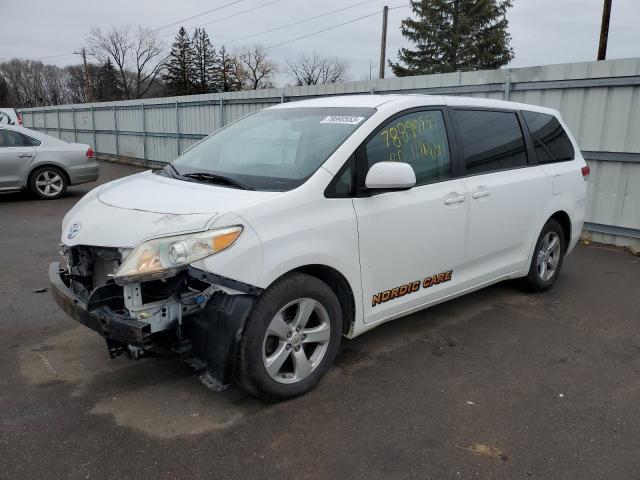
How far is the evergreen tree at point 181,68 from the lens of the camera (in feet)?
205

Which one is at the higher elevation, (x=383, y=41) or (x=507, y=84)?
(x=383, y=41)

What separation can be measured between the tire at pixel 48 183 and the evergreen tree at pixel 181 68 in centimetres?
5415

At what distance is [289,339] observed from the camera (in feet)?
9.92

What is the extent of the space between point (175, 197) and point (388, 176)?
126 cm

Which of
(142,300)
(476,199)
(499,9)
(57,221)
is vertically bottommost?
(57,221)

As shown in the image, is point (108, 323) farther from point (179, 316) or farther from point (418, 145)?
point (418, 145)

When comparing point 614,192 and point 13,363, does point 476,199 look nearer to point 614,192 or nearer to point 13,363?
point 13,363

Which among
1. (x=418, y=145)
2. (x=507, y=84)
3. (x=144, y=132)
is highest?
(x=507, y=84)

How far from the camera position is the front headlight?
104 inches

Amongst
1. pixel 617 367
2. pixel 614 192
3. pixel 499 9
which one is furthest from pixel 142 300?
pixel 499 9

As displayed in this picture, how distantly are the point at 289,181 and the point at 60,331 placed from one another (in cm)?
237

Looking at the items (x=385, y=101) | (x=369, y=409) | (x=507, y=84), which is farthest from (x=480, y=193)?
(x=507, y=84)

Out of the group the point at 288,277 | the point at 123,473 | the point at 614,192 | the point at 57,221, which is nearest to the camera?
the point at 123,473

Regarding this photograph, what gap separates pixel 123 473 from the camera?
2494 mm
